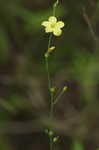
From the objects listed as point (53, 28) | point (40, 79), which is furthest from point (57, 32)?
point (40, 79)

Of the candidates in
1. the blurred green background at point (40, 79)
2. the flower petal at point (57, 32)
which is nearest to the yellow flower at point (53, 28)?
the flower petal at point (57, 32)

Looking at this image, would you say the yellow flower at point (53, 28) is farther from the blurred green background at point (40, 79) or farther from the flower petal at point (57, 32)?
the blurred green background at point (40, 79)

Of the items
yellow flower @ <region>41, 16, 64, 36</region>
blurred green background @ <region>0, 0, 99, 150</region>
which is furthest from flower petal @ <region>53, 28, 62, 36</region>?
blurred green background @ <region>0, 0, 99, 150</region>

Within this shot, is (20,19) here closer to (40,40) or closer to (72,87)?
(40,40)

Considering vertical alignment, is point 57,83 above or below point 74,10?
below

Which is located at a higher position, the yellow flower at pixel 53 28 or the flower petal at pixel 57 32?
the yellow flower at pixel 53 28

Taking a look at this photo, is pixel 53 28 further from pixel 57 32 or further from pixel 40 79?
pixel 40 79

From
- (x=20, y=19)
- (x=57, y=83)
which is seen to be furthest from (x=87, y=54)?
→ (x=20, y=19)

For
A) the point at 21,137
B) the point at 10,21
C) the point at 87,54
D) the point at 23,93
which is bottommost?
the point at 21,137
